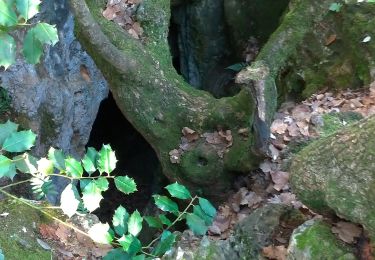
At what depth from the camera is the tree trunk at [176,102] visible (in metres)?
4.41

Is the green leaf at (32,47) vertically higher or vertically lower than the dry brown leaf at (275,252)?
higher

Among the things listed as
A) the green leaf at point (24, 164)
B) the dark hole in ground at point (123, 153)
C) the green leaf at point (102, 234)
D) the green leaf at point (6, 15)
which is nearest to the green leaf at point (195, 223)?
the green leaf at point (102, 234)

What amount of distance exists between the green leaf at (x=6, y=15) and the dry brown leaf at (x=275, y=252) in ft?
6.93


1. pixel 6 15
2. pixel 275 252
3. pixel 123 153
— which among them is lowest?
pixel 123 153

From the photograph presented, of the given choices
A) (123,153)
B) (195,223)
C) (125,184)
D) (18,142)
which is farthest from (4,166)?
(123,153)

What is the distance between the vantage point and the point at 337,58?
16.7 feet

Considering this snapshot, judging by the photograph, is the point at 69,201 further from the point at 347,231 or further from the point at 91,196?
the point at 347,231

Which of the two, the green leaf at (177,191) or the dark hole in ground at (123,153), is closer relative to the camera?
the green leaf at (177,191)

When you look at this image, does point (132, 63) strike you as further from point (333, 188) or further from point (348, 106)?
point (333, 188)

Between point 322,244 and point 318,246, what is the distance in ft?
0.09

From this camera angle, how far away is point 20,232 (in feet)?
11.6

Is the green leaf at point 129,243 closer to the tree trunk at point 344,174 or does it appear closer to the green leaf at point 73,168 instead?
the green leaf at point 73,168

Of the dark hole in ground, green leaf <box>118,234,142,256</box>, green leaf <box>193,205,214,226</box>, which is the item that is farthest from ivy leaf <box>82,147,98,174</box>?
the dark hole in ground

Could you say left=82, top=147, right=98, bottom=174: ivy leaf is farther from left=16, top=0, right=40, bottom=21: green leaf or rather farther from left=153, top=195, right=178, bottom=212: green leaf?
left=16, top=0, right=40, bottom=21: green leaf
